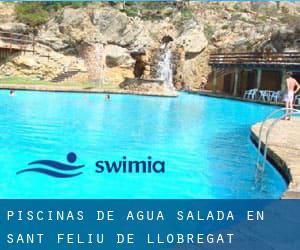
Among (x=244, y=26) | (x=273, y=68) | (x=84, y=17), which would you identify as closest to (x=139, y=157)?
(x=273, y=68)

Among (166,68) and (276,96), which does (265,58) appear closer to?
(276,96)

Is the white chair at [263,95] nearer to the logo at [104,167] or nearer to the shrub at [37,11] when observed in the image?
the logo at [104,167]

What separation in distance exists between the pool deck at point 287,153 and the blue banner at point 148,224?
49 cm

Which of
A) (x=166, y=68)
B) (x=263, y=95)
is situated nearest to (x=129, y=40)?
(x=166, y=68)

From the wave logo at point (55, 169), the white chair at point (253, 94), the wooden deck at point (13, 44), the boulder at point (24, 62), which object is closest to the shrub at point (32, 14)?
the wooden deck at point (13, 44)

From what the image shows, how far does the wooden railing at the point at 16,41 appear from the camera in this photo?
89.1ft

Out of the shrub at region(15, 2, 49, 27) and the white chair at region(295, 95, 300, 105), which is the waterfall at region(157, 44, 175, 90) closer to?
the white chair at region(295, 95, 300, 105)

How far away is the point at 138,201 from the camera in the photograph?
234 inches

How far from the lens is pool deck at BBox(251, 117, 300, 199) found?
199 inches

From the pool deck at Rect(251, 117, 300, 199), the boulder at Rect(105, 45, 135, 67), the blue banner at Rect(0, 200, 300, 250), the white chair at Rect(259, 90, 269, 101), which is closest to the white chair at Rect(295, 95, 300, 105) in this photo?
the white chair at Rect(259, 90, 269, 101)

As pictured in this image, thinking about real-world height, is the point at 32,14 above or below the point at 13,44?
above

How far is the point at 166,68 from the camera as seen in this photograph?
26.8 metres

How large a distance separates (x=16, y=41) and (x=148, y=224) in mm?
25161

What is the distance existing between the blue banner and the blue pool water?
474 mm
